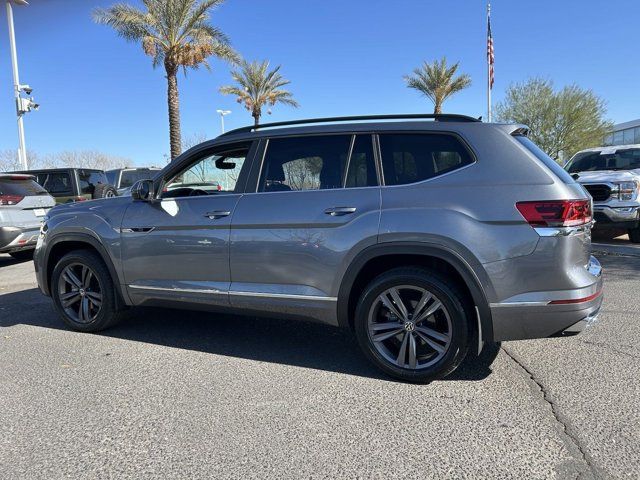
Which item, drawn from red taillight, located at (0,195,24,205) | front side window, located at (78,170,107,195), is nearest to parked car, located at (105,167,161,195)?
front side window, located at (78,170,107,195)

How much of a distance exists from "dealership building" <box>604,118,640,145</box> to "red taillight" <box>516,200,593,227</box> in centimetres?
5727

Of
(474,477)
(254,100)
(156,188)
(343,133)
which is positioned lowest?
(474,477)

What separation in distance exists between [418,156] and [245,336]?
240cm

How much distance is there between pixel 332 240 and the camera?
360 cm

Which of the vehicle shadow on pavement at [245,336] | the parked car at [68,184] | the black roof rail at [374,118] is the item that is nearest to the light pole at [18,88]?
the parked car at [68,184]

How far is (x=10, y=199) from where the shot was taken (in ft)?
29.8

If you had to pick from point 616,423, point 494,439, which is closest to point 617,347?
point 616,423

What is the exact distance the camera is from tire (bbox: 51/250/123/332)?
4.74m

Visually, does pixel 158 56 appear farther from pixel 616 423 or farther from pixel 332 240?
pixel 616 423

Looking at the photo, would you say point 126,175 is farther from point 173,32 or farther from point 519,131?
point 519,131

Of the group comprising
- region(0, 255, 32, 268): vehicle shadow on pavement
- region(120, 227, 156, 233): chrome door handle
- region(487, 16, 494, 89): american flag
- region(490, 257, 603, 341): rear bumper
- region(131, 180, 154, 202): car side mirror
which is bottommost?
region(0, 255, 32, 268): vehicle shadow on pavement

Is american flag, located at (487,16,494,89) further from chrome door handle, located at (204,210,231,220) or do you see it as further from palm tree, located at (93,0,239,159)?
chrome door handle, located at (204,210,231,220)

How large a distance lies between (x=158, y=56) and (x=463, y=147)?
19.4m

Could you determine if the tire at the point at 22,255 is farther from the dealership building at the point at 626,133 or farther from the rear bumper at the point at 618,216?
the dealership building at the point at 626,133
